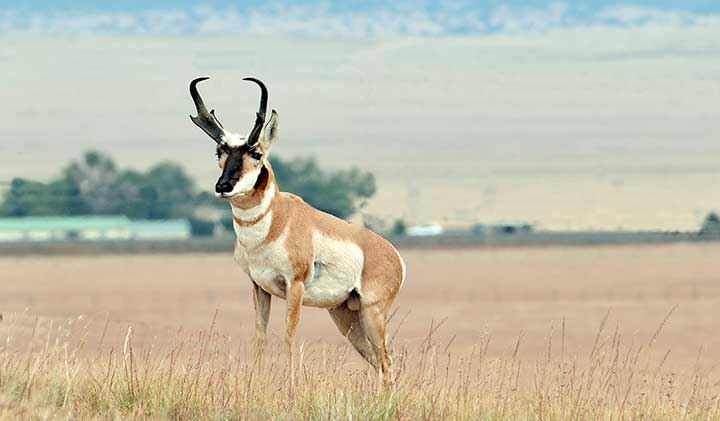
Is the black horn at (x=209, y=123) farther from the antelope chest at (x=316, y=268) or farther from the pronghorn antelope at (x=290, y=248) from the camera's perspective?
the antelope chest at (x=316, y=268)

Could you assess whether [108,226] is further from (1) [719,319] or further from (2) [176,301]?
(1) [719,319]

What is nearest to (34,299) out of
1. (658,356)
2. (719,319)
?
(719,319)

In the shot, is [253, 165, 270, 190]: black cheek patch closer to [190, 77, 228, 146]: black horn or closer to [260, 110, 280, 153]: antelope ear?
[260, 110, 280, 153]: antelope ear

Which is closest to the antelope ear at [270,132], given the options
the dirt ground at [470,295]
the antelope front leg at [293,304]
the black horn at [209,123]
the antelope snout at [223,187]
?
the black horn at [209,123]

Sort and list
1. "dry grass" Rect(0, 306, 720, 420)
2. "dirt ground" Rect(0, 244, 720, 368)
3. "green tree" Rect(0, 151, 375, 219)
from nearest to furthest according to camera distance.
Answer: "dry grass" Rect(0, 306, 720, 420) → "dirt ground" Rect(0, 244, 720, 368) → "green tree" Rect(0, 151, 375, 219)

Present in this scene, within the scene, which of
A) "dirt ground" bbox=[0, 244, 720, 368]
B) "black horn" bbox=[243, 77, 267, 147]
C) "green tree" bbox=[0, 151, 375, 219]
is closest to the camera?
"black horn" bbox=[243, 77, 267, 147]

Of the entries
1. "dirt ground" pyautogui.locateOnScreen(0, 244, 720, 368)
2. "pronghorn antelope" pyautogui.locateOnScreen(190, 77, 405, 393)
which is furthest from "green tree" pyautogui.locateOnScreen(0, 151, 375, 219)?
"pronghorn antelope" pyautogui.locateOnScreen(190, 77, 405, 393)

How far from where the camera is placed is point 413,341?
73.3 ft

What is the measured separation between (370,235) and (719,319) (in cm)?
2013

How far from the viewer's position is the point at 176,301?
39.6 metres

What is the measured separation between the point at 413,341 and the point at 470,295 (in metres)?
18.7

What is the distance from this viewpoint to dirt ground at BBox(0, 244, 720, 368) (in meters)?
27.5

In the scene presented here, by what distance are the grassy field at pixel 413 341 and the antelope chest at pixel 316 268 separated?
1.57ft

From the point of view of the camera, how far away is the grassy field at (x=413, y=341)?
11422 mm
